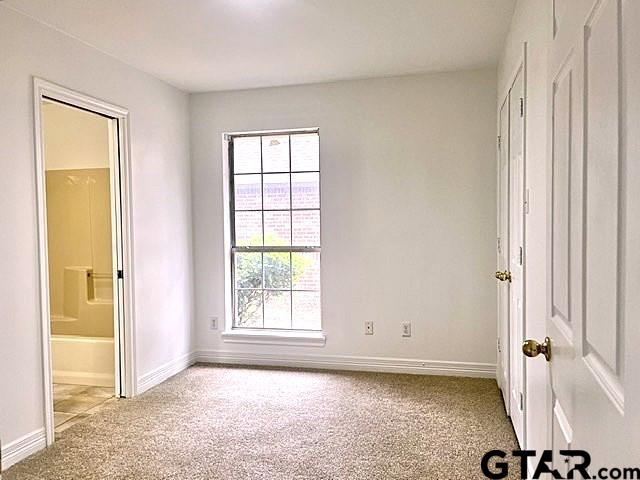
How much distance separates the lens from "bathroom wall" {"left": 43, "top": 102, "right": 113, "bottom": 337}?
4.25 m

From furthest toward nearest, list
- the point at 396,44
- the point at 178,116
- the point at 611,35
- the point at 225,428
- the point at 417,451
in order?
the point at 178,116 → the point at 396,44 → the point at 225,428 → the point at 417,451 → the point at 611,35

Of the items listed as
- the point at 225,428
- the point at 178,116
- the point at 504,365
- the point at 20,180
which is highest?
the point at 178,116

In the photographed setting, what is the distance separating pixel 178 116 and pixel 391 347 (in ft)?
8.76

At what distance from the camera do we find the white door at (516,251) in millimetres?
2492

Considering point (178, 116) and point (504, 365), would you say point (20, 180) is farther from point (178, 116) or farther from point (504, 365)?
point (504, 365)

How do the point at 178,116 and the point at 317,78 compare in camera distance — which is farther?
the point at 178,116

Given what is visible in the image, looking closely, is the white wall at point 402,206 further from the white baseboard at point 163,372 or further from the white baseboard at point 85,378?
the white baseboard at point 85,378

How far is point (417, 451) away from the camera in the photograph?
2646 mm

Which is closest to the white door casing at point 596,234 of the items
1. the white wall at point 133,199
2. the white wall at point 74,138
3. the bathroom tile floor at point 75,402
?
the white wall at point 133,199

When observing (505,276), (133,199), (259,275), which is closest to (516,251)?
(505,276)

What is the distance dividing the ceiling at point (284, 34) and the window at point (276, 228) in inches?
25.7

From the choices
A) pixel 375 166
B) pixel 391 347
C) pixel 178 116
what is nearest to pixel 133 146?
pixel 178 116

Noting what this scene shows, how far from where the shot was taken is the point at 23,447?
264cm

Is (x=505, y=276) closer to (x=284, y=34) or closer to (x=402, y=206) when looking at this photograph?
(x=402, y=206)
